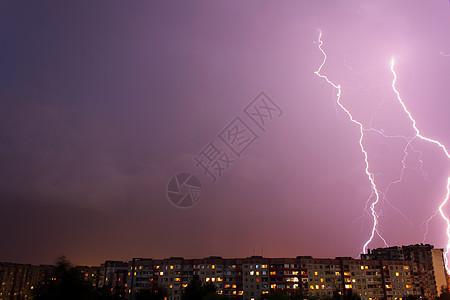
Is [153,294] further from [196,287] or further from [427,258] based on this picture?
[427,258]

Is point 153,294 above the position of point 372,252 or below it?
below

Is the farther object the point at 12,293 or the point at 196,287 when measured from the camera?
the point at 12,293

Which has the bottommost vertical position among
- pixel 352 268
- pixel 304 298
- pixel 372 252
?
pixel 304 298

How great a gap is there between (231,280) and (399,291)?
29.1 metres

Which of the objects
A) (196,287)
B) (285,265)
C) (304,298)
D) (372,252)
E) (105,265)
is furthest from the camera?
(372,252)

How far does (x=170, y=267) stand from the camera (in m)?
65.1

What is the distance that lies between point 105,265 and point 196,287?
35.8 m

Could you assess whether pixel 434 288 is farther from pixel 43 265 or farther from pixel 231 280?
pixel 43 265

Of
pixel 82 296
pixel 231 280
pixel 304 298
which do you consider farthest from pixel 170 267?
pixel 82 296

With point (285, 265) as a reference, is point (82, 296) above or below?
below

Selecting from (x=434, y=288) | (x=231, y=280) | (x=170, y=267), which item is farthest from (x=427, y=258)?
(x=170, y=267)

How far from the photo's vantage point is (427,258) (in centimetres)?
8675

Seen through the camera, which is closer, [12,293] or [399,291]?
[399,291]

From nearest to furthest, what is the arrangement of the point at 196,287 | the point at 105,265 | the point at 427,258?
the point at 196,287, the point at 105,265, the point at 427,258
